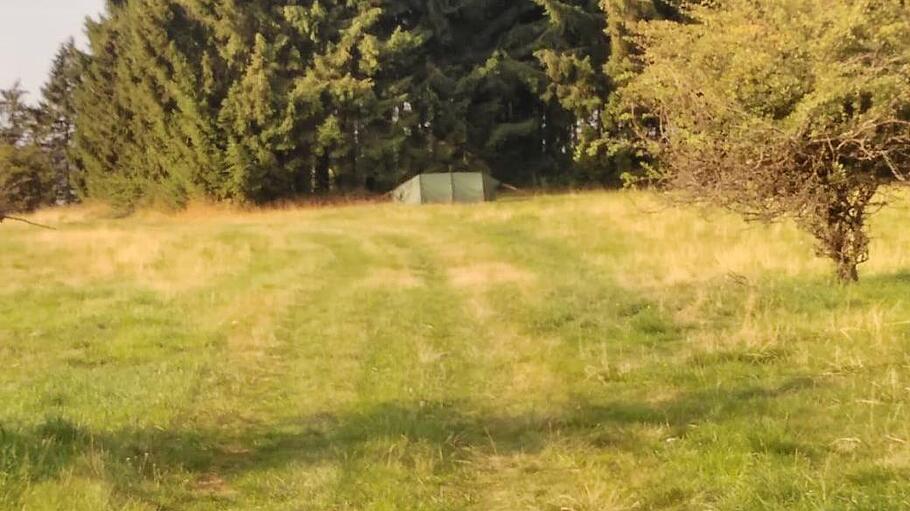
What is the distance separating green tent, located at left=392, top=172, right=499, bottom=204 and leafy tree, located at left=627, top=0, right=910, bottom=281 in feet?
85.3

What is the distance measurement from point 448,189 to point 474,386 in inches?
1170

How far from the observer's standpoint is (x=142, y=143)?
148 ft

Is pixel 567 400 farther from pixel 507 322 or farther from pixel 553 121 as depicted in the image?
pixel 553 121

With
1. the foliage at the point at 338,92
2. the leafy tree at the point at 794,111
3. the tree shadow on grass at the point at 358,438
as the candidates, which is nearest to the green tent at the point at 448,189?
the foliage at the point at 338,92

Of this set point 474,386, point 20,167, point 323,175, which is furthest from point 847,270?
point 323,175

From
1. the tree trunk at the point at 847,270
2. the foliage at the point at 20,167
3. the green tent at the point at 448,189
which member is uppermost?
the foliage at the point at 20,167

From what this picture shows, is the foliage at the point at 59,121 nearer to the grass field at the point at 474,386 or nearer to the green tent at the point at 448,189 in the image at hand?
the green tent at the point at 448,189

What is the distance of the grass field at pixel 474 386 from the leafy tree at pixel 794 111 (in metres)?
1.44

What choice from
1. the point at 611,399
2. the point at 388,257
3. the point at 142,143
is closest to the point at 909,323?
the point at 611,399

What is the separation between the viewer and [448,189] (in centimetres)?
3722

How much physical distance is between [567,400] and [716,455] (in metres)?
2.05

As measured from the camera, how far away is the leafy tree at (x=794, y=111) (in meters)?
8.70

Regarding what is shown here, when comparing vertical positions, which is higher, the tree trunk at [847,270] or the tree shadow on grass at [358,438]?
the tree trunk at [847,270]

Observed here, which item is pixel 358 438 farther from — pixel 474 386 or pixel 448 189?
pixel 448 189
